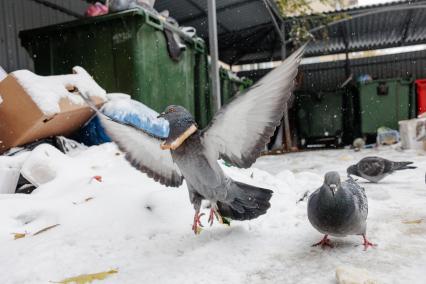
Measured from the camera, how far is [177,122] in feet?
5.18

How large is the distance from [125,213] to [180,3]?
5122 millimetres

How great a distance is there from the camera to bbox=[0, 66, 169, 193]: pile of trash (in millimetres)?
2676

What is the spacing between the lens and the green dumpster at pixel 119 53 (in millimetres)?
3912

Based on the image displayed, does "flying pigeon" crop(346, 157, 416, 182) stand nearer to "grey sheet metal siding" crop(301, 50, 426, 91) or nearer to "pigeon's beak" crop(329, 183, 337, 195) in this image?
"pigeon's beak" crop(329, 183, 337, 195)

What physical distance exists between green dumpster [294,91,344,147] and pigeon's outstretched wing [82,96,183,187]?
26.9 ft

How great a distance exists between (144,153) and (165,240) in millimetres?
483

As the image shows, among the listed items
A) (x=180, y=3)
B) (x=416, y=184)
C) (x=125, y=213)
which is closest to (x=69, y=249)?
(x=125, y=213)

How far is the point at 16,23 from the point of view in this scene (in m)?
5.43

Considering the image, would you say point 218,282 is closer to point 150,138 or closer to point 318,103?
point 150,138

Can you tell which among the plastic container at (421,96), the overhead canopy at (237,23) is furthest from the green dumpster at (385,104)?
the overhead canopy at (237,23)

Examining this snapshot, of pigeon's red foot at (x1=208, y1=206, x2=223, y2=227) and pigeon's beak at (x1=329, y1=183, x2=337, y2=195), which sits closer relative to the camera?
pigeon's beak at (x1=329, y1=183, x2=337, y2=195)

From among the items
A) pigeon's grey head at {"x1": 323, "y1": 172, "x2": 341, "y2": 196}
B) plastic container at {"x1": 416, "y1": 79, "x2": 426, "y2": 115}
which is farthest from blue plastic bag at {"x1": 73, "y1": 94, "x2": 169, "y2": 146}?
plastic container at {"x1": 416, "y1": 79, "x2": 426, "y2": 115}

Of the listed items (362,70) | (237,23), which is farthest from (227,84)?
(362,70)

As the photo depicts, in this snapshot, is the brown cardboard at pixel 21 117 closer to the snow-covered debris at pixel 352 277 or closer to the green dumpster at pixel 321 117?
the snow-covered debris at pixel 352 277
